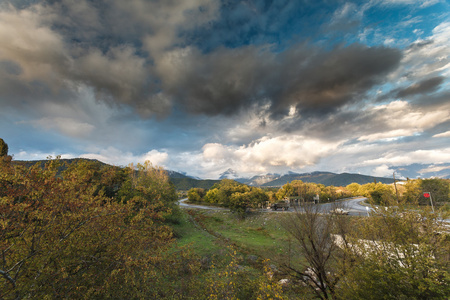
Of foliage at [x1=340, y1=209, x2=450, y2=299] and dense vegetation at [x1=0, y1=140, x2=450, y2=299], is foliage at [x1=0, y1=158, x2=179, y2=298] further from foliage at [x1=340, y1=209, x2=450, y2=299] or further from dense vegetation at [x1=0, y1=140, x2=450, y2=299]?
foliage at [x1=340, y1=209, x2=450, y2=299]

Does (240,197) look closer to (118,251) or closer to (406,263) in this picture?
(406,263)

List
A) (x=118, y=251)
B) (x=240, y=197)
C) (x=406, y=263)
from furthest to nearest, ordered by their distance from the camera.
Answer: (x=240, y=197) → (x=406, y=263) → (x=118, y=251)

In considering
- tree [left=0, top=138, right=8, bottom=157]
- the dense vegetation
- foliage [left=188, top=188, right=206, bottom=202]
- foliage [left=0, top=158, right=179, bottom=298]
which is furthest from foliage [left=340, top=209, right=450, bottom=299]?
foliage [left=188, top=188, right=206, bottom=202]

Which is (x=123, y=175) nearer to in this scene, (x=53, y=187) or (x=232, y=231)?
(x=232, y=231)

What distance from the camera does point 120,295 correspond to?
7.79 metres

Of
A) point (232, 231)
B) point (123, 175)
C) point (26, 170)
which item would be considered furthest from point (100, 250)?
point (232, 231)

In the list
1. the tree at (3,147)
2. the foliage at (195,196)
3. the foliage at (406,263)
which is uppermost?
the tree at (3,147)

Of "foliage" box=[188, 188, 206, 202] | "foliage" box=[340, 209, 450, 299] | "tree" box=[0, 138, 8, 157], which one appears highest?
"tree" box=[0, 138, 8, 157]

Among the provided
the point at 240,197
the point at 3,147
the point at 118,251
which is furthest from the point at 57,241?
the point at 240,197

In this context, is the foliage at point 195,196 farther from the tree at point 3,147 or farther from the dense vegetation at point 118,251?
the dense vegetation at point 118,251

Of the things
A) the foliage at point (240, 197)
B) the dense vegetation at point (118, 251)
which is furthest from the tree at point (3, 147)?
the foliage at point (240, 197)

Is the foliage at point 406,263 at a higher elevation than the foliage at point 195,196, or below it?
higher

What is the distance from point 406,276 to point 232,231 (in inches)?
1381

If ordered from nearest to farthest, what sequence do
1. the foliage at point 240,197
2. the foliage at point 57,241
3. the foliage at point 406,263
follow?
the foliage at point 57,241, the foliage at point 406,263, the foliage at point 240,197
